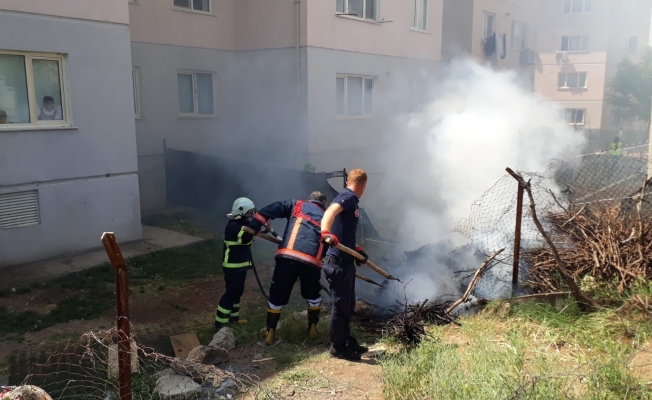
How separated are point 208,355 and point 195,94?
30.7 feet

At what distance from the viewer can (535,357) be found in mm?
4027

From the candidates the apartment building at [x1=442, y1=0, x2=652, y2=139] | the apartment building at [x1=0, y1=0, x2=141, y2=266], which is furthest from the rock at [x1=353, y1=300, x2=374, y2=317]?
the apartment building at [x1=442, y1=0, x2=652, y2=139]

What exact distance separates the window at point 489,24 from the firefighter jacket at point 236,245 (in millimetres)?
18132

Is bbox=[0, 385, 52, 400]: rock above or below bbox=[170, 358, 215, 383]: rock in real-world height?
above

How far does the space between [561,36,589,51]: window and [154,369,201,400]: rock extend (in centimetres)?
3599

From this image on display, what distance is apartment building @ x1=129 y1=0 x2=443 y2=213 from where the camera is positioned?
38.0 ft

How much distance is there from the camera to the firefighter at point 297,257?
488 centimetres

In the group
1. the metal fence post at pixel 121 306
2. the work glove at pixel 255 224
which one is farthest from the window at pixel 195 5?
the metal fence post at pixel 121 306

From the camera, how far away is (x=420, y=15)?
1538cm

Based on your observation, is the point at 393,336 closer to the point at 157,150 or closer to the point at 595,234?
the point at 595,234

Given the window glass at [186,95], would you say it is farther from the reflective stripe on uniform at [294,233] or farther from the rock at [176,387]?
the rock at [176,387]

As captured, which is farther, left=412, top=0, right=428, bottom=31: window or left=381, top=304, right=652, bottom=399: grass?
left=412, top=0, right=428, bottom=31: window

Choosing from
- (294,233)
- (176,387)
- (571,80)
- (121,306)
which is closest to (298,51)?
(294,233)

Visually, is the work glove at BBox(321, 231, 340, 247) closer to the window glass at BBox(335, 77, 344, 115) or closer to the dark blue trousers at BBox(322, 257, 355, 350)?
the dark blue trousers at BBox(322, 257, 355, 350)
